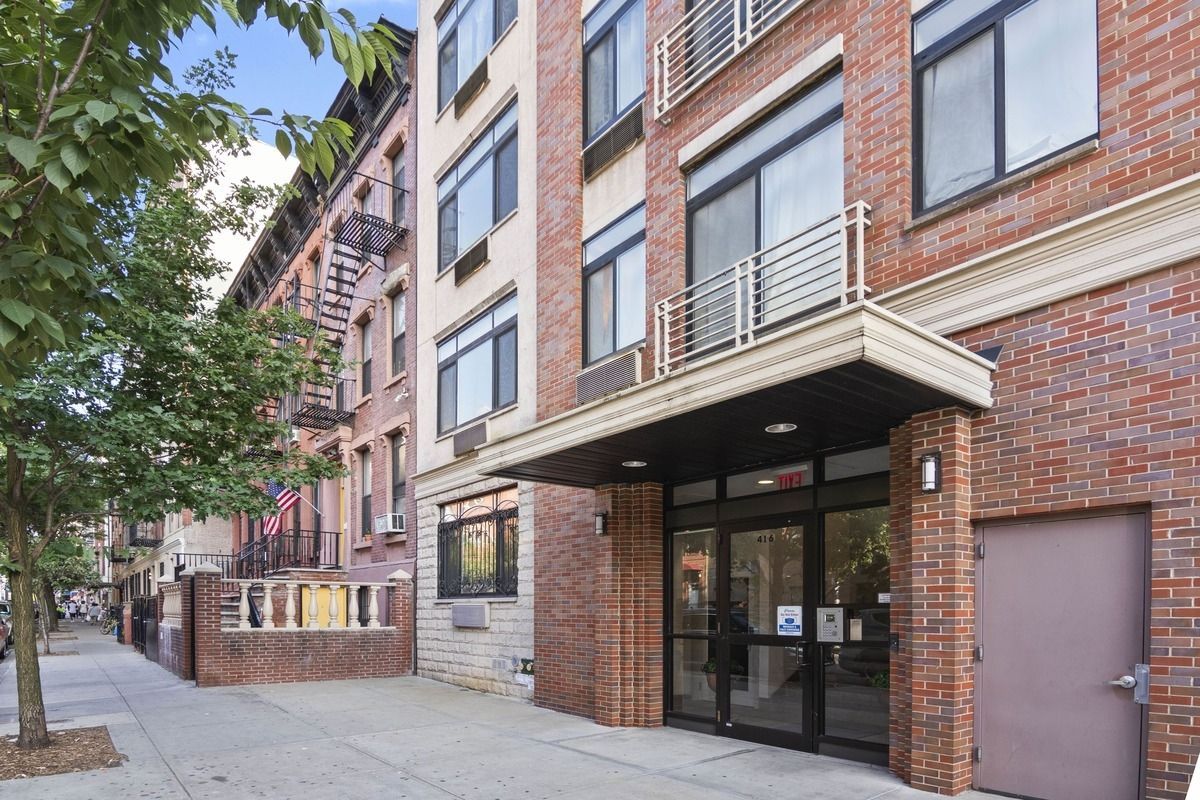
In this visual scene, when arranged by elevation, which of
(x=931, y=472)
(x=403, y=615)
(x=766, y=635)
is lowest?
(x=403, y=615)

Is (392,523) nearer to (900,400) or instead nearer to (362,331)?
(362,331)

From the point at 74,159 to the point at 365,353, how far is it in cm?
1823

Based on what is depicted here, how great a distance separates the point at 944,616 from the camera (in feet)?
22.4

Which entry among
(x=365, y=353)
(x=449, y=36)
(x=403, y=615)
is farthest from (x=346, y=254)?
(x=403, y=615)

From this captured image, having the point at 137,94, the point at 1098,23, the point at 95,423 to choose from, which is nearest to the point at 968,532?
the point at 1098,23

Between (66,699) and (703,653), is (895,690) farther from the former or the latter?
(66,699)

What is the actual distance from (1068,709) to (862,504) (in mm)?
2606

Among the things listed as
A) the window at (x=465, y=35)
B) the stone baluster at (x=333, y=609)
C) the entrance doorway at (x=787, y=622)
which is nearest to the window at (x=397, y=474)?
the stone baluster at (x=333, y=609)

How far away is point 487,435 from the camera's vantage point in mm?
14688

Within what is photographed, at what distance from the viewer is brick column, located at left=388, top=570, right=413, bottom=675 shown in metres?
16.8

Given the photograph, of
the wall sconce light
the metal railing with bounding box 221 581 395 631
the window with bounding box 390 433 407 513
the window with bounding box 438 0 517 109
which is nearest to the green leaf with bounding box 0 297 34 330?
the wall sconce light

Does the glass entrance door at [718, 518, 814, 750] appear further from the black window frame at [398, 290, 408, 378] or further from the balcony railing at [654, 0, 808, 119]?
the black window frame at [398, 290, 408, 378]

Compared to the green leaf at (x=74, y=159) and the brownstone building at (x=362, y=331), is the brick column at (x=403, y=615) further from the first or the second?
the green leaf at (x=74, y=159)

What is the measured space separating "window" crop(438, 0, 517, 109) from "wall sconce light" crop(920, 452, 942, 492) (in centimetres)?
1124
